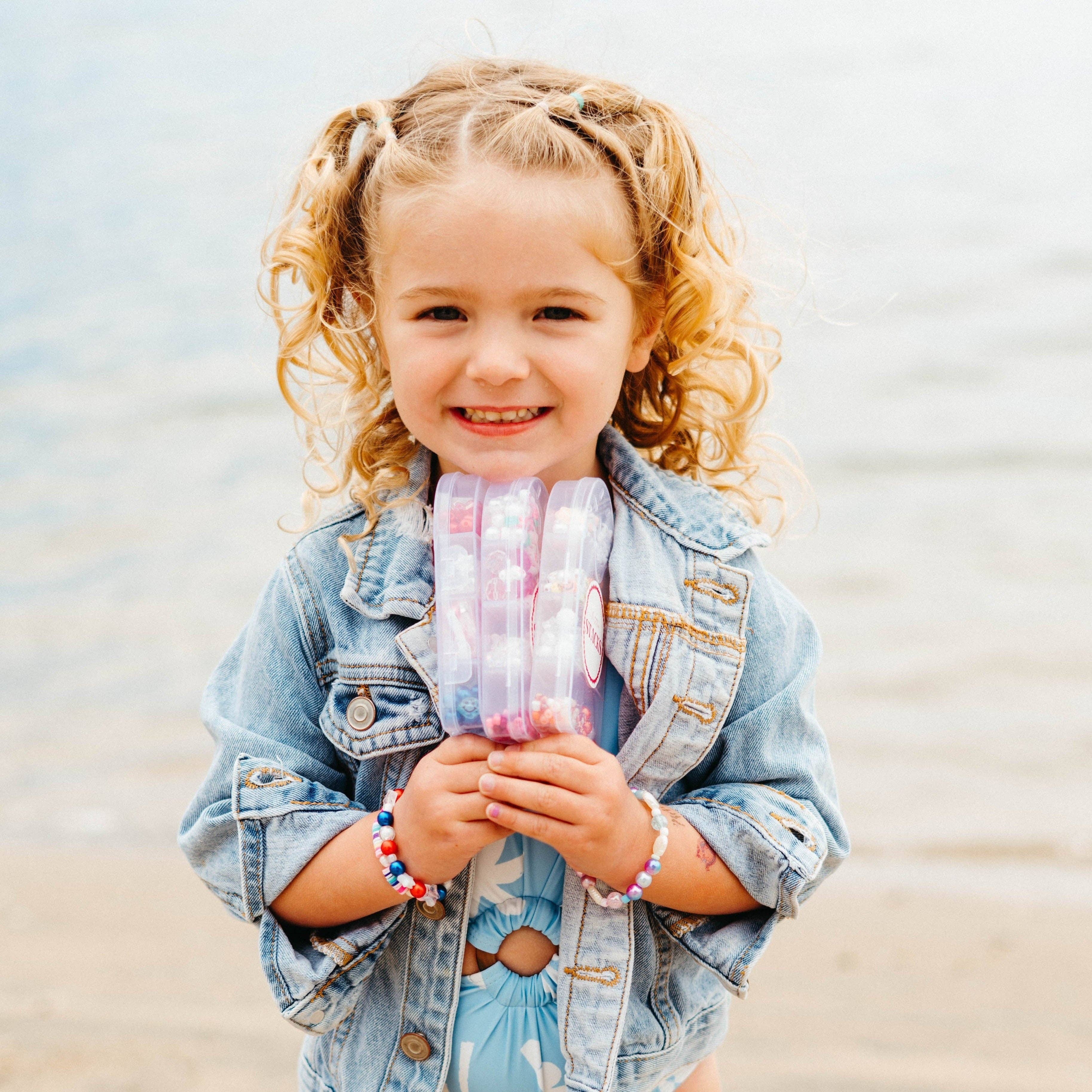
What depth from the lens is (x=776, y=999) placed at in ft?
11.0

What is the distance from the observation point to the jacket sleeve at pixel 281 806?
1.72 m

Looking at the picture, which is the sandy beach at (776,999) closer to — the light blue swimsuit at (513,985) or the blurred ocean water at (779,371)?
the blurred ocean water at (779,371)

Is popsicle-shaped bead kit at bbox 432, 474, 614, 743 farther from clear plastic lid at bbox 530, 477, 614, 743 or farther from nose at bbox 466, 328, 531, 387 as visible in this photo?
nose at bbox 466, 328, 531, 387

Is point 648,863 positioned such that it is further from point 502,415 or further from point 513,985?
point 502,415

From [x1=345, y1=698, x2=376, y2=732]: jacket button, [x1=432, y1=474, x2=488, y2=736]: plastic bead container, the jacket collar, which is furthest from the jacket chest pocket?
the jacket collar

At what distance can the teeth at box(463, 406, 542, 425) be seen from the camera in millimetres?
1737

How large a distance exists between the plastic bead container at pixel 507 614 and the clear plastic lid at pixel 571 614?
0.02m

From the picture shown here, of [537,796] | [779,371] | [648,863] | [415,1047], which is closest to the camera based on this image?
[537,796]

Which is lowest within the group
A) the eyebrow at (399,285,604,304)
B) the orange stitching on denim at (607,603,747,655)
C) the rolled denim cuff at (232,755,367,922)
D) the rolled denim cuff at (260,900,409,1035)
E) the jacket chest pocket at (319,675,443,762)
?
the rolled denim cuff at (260,900,409,1035)

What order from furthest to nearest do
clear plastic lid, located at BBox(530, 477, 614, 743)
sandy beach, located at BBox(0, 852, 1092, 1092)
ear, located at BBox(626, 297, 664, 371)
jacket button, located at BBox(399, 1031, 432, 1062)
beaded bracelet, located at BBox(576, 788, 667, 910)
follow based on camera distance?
sandy beach, located at BBox(0, 852, 1092, 1092), ear, located at BBox(626, 297, 664, 371), jacket button, located at BBox(399, 1031, 432, 1062), beaded bracelet, located at BBox(576, 788, 667, 910), clear plastic lid, located at BBox(530, 477, 614, 743)

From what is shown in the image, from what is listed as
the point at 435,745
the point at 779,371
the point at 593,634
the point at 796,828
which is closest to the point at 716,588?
the point at 593,634

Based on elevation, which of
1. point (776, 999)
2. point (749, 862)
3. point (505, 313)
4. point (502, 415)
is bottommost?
point (776, 999)

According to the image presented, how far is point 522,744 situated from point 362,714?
0.27 metres

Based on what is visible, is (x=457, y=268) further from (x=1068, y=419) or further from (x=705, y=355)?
(x=1068, y=419)
